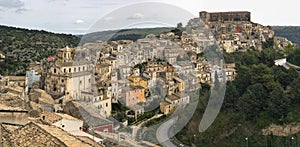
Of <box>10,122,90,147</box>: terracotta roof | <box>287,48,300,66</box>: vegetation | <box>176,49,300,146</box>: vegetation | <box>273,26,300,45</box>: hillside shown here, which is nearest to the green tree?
<box>176,49,300,146</box>: vegetation

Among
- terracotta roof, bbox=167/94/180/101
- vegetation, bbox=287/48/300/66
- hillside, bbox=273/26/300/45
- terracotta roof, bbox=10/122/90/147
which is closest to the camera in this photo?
terracotta roof, bbox=10/122/90/147

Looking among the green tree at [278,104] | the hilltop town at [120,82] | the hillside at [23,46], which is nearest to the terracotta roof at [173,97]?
the hilltop town at [120,82]

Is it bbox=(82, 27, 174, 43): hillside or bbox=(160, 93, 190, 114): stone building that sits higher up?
bbox=(82, 27, 174, 43): hillside

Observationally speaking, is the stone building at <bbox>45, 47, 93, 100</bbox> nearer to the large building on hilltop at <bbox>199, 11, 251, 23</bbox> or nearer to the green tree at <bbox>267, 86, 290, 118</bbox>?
the green tree at <bbox>267, 86, 290, 118</bbox>

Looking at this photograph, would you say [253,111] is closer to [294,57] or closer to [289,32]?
[294,57]

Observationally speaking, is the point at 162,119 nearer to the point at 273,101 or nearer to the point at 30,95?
the point at 273,101

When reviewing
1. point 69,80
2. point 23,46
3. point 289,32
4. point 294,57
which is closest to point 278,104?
point 69,80

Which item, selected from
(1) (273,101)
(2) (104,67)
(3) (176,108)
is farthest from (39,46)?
(1) (273,101)

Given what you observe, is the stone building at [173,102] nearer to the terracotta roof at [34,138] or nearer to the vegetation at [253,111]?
the vegetation at [253,111]
